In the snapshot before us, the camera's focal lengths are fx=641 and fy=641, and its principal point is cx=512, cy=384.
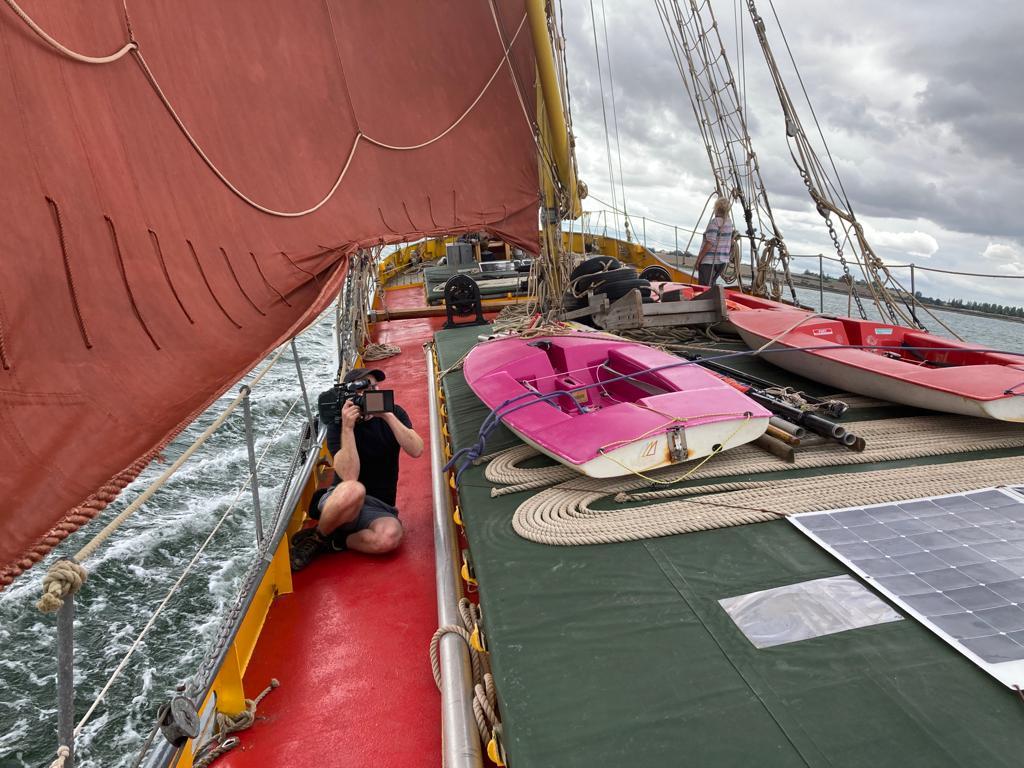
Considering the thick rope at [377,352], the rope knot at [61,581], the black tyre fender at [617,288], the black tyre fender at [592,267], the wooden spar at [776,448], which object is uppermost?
the black tyre fender at [592,267]

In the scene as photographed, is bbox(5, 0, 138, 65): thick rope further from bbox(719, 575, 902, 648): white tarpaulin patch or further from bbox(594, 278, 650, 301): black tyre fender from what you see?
bbox(594, 278, 650, 301): black tyre fender

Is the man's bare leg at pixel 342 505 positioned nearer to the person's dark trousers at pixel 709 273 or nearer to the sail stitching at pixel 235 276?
the sail stitching at pixel 235 276

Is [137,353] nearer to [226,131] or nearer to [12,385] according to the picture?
[12,385]

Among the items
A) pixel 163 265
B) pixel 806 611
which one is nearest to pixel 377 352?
A: pixel 163 265

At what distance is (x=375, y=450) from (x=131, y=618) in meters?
2.26

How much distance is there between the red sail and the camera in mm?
1179

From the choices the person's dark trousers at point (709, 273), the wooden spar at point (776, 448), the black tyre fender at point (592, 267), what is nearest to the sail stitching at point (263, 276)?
the wooden spar at point (776, 448)

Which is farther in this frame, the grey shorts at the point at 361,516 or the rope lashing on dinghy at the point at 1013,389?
the grey shorts at the point at 361,516

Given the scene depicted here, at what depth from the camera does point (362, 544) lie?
325cm

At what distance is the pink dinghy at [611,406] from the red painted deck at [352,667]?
36.3 inches

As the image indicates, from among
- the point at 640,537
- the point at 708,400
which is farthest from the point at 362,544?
the point at 708,400

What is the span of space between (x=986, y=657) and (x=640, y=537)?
1036 mm

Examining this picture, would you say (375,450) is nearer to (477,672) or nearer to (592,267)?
(477,672)

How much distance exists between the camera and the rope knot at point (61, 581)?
948mm
